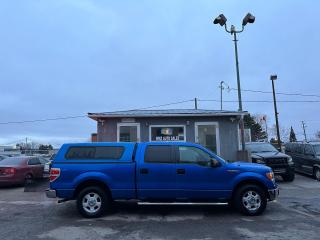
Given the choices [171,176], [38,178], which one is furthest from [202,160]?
[38,178]

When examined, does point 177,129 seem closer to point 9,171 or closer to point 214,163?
point 9,171

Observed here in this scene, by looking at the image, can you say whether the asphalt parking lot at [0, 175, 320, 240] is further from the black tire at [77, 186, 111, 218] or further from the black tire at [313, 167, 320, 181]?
the black tire at [313, 167, 320, 181]

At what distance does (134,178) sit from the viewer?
418 inches

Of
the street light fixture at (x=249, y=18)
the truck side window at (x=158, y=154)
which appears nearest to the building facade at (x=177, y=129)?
the street light fixture at (x=249, y=18)

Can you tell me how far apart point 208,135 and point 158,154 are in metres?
9.18

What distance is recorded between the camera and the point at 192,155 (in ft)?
35.7

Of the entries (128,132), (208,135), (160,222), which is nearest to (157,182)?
(160,222)

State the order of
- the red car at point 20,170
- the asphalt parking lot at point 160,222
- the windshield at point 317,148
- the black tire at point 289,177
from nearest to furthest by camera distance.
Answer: the asphalt parking lot at point 160,222 < the red car at point 20,170 < the black tire at point 289,177 < the windshield at point 317,148

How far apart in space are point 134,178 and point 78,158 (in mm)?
1557

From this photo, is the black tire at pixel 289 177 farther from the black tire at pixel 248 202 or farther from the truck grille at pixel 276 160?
the black tire at pixel 248 202

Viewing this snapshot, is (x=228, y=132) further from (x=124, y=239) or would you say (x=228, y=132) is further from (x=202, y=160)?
(x=124, y=239)

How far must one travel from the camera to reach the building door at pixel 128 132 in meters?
19.7

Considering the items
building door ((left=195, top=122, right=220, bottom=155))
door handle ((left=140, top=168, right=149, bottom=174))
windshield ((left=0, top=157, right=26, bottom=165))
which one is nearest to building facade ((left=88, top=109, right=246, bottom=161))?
building door ((left=195, top=122, right=220, bottom=155))

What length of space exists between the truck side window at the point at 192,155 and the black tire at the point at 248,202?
1.17 metres
